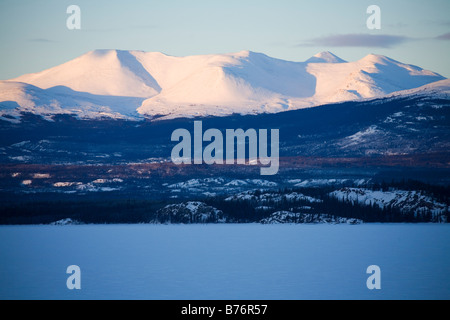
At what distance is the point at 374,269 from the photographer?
338 ft

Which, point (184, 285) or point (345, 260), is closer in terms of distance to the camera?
point (184, 285)

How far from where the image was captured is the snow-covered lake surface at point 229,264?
3423 inches

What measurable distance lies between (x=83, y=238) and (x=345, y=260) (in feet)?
207

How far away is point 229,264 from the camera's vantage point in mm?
112000

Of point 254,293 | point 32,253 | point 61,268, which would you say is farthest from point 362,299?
point 32,253

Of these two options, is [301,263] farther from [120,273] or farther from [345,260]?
[120,273]

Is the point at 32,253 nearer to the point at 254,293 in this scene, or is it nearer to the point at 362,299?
the point at 254,293

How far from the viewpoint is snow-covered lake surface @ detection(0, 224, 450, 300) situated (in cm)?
8694
